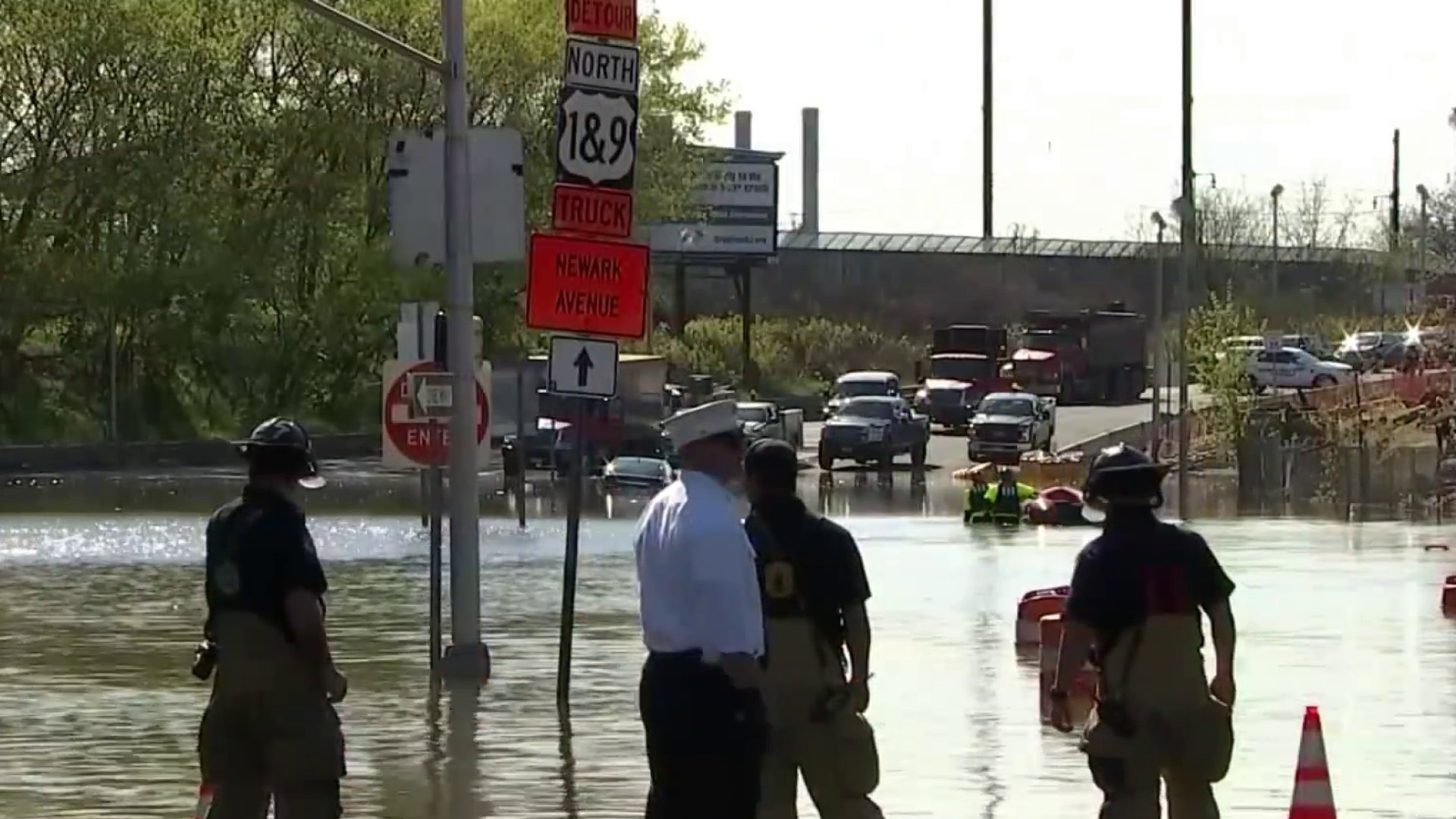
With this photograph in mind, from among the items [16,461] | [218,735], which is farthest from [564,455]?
[218,735]

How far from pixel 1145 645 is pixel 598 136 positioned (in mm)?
6859

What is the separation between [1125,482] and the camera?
33.0ft

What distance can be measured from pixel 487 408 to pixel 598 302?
9.59 feet

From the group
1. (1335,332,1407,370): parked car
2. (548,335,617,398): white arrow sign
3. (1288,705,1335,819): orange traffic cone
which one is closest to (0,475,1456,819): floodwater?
(548,335,617,398): white arrow sign

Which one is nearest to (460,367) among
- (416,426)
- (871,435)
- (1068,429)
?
(416,426)

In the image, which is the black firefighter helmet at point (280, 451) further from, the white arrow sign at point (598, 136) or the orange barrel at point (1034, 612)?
the orange barrel at point (1034, 612)

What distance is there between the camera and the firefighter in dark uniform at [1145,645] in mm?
10031

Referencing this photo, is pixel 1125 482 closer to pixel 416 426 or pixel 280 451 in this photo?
pixel 280 451

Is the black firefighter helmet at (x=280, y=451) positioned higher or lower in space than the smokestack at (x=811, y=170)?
lower

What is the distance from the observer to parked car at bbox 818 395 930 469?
6212 cm

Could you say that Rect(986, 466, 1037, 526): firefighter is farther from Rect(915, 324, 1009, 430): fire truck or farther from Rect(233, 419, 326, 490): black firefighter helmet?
Rect(915, 324, 1009, 430): fire truck

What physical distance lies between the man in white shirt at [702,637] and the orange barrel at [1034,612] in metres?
11.8

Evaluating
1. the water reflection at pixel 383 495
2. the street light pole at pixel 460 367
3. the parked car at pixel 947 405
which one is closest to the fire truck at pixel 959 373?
the parked car at pixel 947 405

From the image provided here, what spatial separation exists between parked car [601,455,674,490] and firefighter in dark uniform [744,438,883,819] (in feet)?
136
